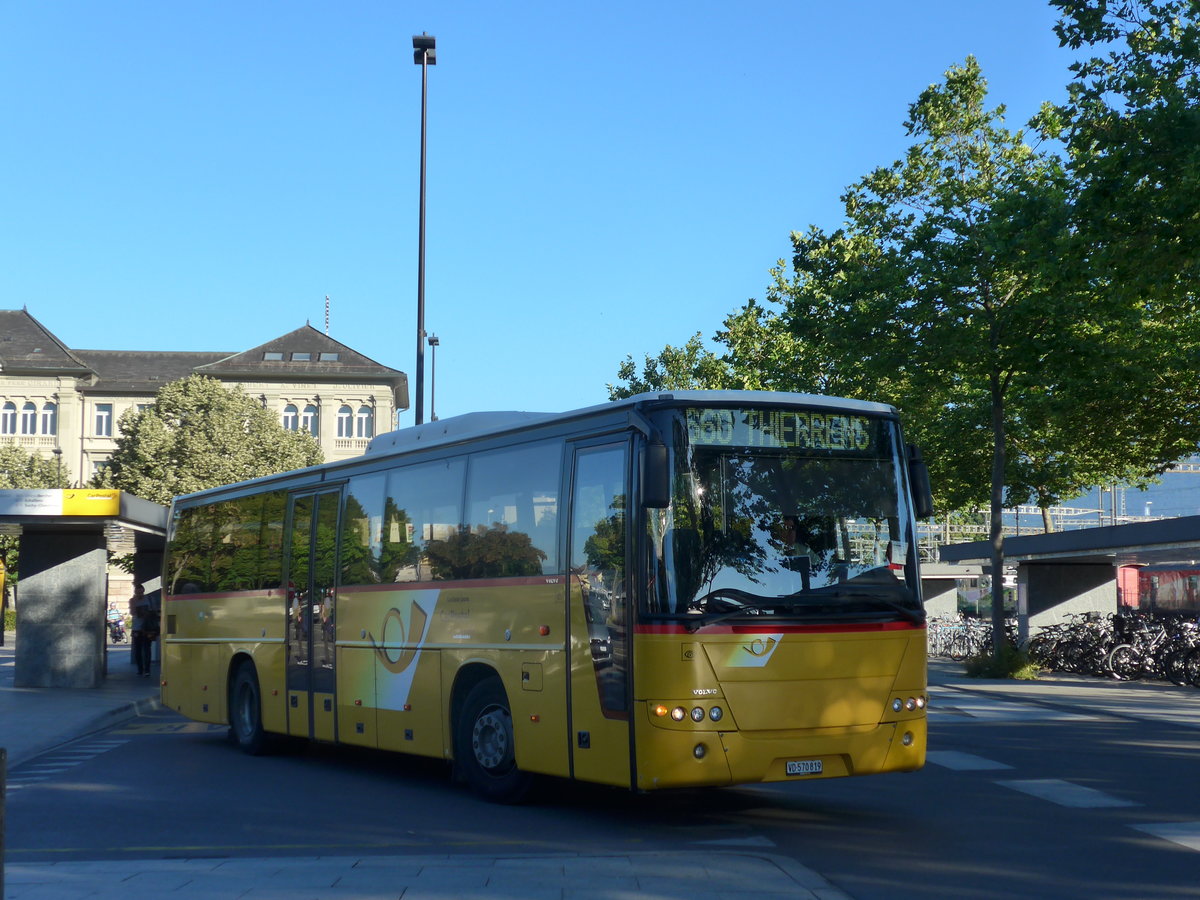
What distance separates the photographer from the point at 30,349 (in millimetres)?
89875

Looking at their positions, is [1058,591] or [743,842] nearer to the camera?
[743,842]

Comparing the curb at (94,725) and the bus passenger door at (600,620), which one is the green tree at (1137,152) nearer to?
the bus passenger door at (600,620)

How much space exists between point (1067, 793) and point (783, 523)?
3.93 m

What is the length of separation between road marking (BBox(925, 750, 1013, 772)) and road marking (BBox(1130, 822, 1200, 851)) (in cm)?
343

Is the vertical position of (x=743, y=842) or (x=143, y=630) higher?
(x=143, y=630)

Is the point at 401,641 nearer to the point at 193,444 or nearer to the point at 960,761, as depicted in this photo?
the point at 960,761

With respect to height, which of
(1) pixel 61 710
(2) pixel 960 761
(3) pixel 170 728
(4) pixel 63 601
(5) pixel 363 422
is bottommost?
(3) pixel 170 728

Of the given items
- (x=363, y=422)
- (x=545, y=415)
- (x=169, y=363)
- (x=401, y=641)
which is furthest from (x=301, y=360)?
(x=545, y=415)

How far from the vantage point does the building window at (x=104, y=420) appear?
3509 inches

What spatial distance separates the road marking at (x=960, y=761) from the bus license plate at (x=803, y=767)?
165 inches

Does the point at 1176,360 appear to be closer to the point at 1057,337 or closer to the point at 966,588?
the point at 1057,337

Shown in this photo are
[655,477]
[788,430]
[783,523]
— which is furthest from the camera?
[788,430]

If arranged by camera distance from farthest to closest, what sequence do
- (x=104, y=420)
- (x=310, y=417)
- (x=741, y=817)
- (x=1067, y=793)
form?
(x=104, y=420)
(x=310, y=417)
(x=1067, y=793)
(x=741, y=817)

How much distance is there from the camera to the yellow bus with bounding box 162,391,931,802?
933 centimetres
